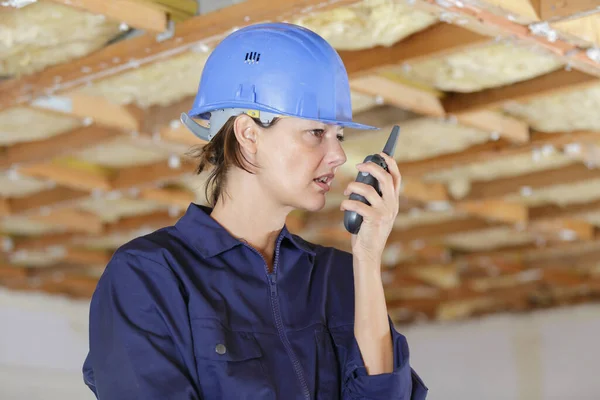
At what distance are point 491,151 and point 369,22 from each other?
4.82ft

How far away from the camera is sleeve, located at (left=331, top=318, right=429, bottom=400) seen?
4.17 feet

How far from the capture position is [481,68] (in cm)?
328

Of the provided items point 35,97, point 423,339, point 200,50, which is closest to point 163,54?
point 200,50

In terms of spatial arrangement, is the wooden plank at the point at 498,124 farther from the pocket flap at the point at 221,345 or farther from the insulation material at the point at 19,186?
the pocket flap at the point at 221,345

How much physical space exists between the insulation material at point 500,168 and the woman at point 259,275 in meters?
3.07

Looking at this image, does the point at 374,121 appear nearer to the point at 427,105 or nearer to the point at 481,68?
the point at 427,105

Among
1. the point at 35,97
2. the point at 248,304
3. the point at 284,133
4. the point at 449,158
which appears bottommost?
the point at 449,158

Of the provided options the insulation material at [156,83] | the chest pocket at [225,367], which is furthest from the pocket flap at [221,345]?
the insulation material at [156,83]

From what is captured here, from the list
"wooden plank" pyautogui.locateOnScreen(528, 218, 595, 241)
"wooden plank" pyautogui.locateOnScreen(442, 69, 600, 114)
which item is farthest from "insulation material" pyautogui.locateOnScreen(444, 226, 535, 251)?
"wooden plank" pyautogui.locateOnScreen(442, 69, 600, 114)

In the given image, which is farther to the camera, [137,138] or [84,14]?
[137,138]

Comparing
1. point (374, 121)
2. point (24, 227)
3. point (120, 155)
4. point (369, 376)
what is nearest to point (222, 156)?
point (369, 376)

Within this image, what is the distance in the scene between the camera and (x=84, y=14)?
9.30 ft

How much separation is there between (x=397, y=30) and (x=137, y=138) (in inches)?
57.3

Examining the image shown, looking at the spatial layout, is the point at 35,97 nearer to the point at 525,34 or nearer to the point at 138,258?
the point at 525,34
